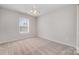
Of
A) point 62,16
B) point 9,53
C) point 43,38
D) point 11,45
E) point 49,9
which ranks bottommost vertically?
point 9,53

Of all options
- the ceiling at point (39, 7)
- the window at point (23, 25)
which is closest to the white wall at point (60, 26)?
the ceiling at point (39, 7)

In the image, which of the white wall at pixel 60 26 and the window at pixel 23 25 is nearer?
the white wall at pixel 60 26

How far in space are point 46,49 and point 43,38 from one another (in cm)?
27

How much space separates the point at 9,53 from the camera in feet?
6.50

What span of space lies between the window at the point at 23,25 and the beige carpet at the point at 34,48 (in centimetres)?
25

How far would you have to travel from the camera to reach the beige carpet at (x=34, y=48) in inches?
77.6

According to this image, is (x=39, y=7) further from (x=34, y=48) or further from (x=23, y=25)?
(x=34, y=48)

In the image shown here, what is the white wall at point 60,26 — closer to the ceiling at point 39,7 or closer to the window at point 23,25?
the ceiling at point 39,7

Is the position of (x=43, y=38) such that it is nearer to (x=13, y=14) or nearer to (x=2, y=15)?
(x=13, y=14)

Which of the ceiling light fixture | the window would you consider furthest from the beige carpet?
the ceiling light fixture

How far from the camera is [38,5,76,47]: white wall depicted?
6.42ft

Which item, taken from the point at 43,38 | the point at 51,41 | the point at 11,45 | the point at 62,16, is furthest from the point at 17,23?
the point at 62,16

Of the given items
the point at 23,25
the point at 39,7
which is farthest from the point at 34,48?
the point at 39,7

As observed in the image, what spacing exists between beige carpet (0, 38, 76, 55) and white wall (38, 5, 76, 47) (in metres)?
0.14
